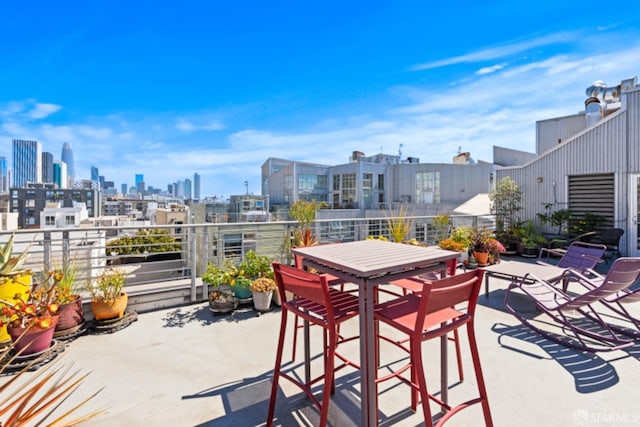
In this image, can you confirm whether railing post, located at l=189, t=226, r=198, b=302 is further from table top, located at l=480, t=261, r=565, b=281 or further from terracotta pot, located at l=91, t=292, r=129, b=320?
table top, located at l=480, t=261, r=565, b=281

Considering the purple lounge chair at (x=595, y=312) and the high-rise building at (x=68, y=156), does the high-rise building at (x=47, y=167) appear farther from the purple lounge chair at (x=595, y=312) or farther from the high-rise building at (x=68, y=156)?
the purple lounge chair at (x=595, y=312)

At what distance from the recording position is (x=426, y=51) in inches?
341

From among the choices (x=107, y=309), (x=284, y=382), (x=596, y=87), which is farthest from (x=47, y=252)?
(x=596, y=87)

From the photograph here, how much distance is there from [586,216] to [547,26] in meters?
4.47

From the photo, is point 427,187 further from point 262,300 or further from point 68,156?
point 68,156

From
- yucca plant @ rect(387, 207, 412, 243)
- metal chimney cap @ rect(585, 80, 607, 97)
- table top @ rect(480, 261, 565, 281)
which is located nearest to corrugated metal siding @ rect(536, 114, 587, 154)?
metal chimney cap @ rect(585, 80, 607, 97)

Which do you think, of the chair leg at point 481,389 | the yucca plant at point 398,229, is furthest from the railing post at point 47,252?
the yucca plant at point 398,229

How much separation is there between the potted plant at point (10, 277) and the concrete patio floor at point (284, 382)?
0.66m

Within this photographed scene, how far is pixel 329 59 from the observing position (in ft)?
33.0

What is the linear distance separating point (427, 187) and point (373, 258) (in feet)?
71.8

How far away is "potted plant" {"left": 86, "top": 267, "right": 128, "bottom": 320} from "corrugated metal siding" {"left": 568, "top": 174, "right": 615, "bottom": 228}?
32.2 feet

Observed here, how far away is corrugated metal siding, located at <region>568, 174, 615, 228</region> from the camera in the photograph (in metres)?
7.54

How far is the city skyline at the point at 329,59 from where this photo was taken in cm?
654

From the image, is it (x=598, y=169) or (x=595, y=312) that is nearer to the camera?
(x=595, y=312)
